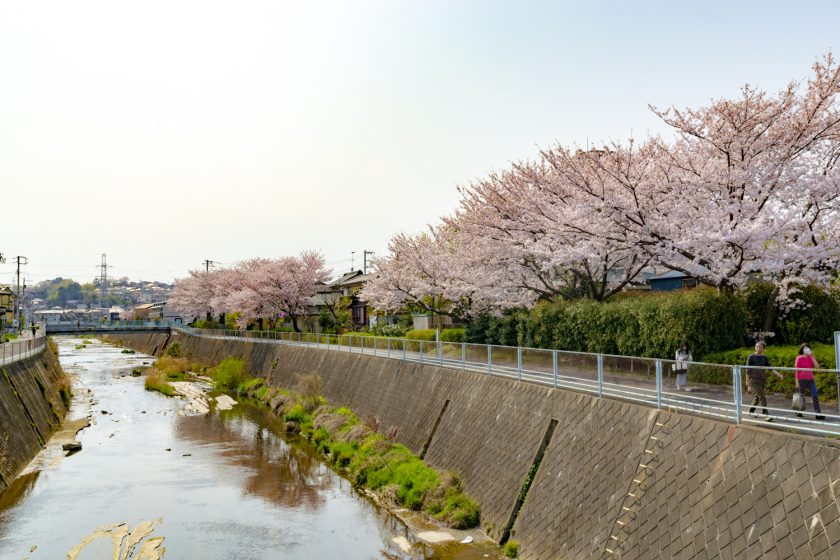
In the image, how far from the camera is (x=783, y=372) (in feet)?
35.8

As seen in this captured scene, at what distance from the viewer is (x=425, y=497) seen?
1667 cm

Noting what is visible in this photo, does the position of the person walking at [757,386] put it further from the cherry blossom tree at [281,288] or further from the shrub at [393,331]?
the cherry blossom tree at [281,288]

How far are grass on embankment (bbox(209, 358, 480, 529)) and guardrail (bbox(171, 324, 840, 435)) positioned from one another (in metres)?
3.81

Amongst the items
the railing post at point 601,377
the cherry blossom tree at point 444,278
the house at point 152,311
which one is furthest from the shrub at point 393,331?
the house at point 152,311

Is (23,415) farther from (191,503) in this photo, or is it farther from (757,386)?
(757,386)

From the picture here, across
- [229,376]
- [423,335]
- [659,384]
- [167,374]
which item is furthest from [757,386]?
[167,374]

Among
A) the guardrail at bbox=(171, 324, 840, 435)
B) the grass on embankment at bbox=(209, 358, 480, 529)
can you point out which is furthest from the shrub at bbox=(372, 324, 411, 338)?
the guardrail at bbox=(171, 324, 840, 435)

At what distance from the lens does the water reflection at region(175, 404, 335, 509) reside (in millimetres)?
19312

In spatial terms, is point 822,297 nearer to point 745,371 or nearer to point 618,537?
point 745,371

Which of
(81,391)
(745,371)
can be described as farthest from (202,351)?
(745,371)

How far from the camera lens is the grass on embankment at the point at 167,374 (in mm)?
43119

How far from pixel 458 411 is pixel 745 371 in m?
10.7

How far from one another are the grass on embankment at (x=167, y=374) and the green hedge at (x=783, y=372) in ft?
119

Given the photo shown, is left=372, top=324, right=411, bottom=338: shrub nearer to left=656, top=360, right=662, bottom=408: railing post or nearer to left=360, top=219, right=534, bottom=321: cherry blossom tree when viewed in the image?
left=360, top=219, right=534, bottom=321: cherry blossom tree
